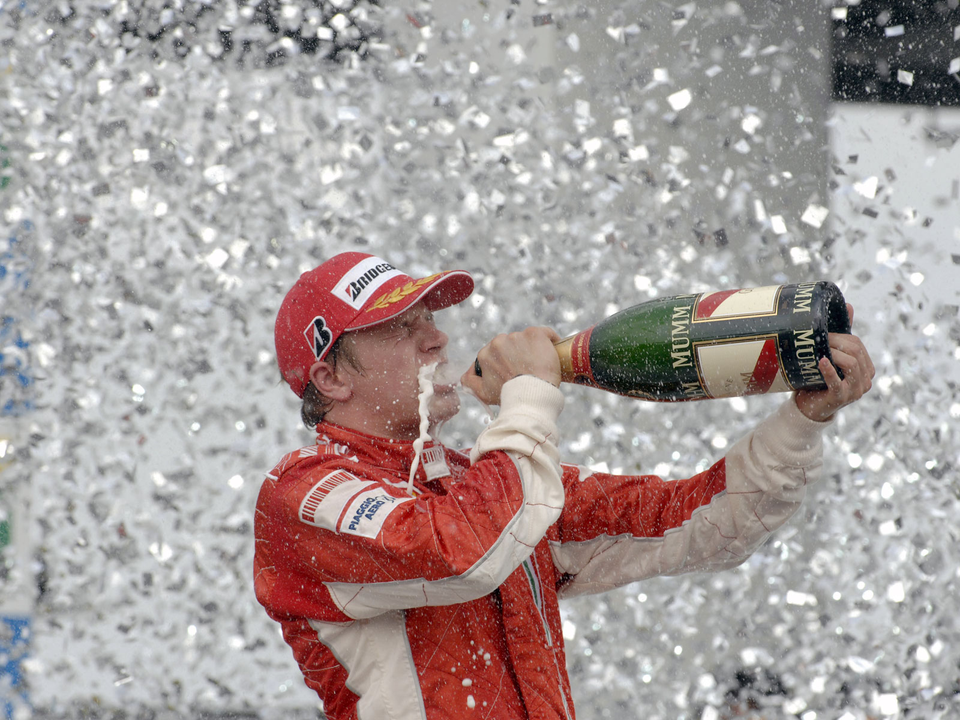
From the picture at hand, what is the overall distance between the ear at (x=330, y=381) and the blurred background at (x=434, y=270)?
1.03 meters

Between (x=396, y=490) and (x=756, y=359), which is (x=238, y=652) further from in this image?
(x=756, y=359)

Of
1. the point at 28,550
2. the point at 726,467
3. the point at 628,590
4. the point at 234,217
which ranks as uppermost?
the point at 726,467

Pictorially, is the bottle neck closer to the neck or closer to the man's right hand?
the man's right hand

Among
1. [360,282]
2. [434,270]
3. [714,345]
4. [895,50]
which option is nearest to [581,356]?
[714,345]

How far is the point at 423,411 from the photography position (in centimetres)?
104

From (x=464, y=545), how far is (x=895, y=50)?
1.90 m

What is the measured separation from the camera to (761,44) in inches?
86.7

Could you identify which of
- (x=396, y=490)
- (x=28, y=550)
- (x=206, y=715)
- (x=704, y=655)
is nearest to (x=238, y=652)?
(x=206, y=715)

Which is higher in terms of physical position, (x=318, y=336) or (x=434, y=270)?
(x=318, y=336)

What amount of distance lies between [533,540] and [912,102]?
1.77m

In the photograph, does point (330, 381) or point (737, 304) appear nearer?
point (737, 304)

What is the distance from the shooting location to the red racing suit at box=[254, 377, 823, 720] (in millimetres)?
905

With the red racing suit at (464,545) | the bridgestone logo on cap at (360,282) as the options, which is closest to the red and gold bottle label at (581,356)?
the red racing suit at (464,545)

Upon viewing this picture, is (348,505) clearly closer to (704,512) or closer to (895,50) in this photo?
Result: (704,512)
